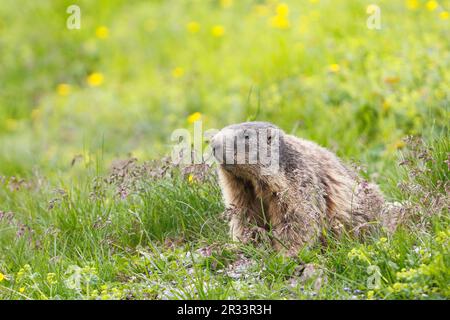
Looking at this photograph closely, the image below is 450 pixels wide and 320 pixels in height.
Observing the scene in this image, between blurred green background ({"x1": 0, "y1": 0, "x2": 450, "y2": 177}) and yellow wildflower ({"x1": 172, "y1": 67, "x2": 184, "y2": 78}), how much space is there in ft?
0.13

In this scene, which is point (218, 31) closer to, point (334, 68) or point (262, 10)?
point (262, 10)

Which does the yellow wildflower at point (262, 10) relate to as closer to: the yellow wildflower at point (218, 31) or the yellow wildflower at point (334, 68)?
the yellow wildflower at point (218, 31)

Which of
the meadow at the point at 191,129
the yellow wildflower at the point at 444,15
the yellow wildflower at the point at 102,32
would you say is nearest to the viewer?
the meadow at the point at 191,129

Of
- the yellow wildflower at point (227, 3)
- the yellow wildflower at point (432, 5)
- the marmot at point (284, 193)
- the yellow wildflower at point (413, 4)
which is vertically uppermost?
the yellow wildflower at point (227, 3)

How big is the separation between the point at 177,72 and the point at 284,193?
5.72m

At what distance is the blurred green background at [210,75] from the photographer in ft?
27.3

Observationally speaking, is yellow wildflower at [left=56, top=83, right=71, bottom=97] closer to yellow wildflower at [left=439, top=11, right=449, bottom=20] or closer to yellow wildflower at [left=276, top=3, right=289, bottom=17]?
yellow wildflower at [left=276, top=3, right=289, bottom=17]

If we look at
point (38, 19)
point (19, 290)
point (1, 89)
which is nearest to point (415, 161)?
point (19, 290)

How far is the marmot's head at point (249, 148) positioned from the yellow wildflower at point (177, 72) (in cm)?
526

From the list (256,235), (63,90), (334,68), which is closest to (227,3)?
(63,90)

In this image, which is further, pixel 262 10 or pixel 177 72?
pixel 262 10

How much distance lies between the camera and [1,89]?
1224 cm

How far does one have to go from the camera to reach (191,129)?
927 centimetres

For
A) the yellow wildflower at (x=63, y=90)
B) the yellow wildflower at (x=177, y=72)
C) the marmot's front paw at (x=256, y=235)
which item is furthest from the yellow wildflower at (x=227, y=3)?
the marmot's front paw at (x=256, y=235)
